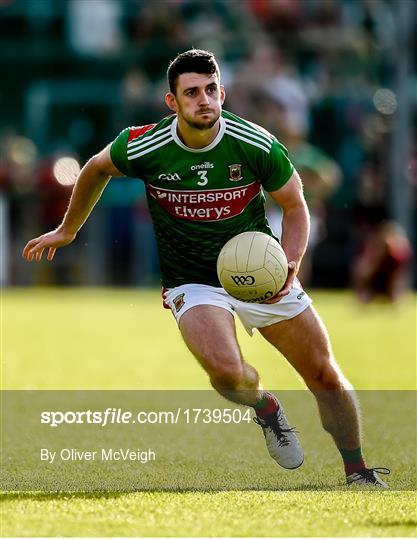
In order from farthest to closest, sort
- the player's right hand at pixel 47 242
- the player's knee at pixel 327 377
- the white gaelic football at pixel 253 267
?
the player's right hand at pixel 47 242 → the player's knee at pixel 327 377 → the white gaelic football at pixel 253 267

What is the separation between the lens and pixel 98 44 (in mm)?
23250

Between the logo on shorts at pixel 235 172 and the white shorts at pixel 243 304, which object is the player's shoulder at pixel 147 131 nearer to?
the logo on shorts at pixel 235 172

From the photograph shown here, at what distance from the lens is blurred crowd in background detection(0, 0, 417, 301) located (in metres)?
21.1

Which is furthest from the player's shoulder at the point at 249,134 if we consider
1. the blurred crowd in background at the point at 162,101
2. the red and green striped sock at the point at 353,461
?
the blurred crowd in background at the point at 162,101

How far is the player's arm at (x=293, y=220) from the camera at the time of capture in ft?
21.0

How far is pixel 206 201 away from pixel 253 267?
535mm

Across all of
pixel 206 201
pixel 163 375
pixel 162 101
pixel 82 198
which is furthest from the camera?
pixel 162 101

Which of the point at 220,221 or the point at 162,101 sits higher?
the point at 220,221

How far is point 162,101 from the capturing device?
2034 centimetres

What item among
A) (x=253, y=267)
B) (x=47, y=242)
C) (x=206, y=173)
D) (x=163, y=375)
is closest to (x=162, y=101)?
(x=163, y=375)

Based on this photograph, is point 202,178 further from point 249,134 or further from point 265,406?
point 265,406

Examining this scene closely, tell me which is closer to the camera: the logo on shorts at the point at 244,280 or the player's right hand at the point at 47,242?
the logo on shorts at the point at 244,280

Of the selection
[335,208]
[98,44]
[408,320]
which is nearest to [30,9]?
[98,44]

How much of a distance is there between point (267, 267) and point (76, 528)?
5.53ft
